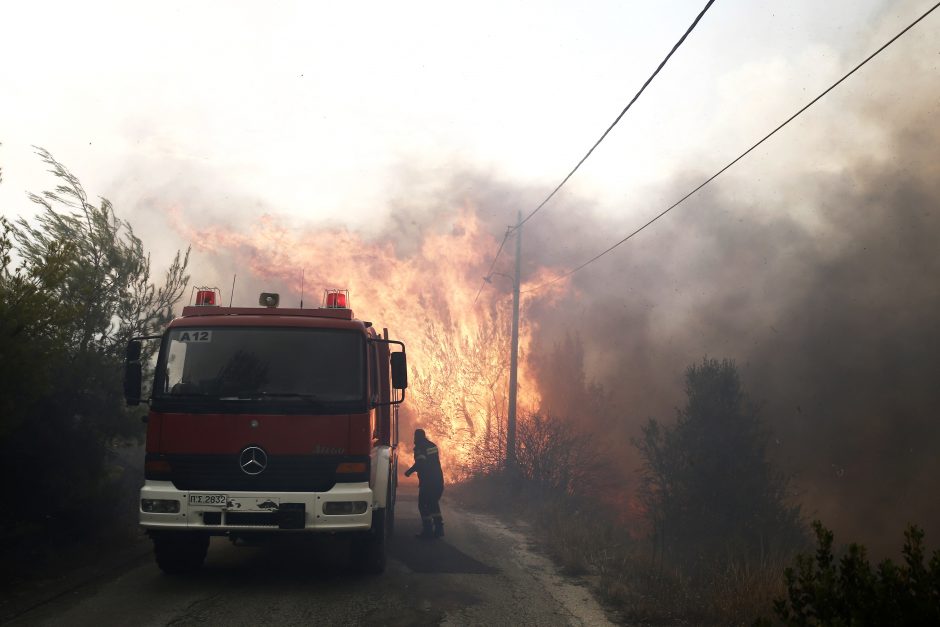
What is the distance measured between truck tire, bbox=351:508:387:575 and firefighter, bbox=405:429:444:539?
3276 mm

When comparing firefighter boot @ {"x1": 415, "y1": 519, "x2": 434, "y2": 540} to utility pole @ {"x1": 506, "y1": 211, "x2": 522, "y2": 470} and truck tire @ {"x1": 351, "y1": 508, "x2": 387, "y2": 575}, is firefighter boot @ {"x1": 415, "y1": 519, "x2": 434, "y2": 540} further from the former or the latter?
utility pole @ {"x1": 506, "y1": 211, "x2": 522, "y2": 470}

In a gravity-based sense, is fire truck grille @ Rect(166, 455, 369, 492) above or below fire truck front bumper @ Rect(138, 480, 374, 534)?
above

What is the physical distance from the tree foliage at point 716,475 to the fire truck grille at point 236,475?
1306cm

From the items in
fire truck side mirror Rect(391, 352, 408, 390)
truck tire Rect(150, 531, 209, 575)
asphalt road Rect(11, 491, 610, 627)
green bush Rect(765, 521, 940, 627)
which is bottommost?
asphalt road Rect(11, 491, 610, 627)

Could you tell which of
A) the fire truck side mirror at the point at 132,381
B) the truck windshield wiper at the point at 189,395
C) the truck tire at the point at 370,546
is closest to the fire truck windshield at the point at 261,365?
the truck windshield wiper at the point at 189,395

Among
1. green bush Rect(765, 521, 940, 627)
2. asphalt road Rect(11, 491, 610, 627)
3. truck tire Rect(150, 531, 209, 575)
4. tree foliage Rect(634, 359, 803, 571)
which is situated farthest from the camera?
tree foliage Rect(634, 359, 803, 571)

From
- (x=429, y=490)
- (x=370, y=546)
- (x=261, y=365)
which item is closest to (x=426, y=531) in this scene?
(x=429, y=490)

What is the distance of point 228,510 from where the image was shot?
735 cm

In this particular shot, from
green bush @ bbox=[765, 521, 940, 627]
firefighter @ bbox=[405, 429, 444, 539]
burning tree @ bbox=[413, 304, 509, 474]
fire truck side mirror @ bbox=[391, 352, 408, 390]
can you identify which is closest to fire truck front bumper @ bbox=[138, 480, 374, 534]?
fire truck side mirror @ bbox=[391, 352, 408, 390]

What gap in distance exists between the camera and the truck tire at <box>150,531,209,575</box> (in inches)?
315

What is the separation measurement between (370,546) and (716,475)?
14.1 metres

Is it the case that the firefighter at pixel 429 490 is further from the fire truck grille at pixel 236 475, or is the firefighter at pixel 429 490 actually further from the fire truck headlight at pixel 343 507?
the fire truck grille at pixel 236 475

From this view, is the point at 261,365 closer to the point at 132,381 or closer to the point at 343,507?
the point at 132,381

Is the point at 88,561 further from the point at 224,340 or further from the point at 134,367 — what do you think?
the point at 224,340
